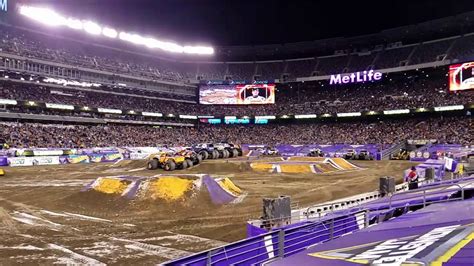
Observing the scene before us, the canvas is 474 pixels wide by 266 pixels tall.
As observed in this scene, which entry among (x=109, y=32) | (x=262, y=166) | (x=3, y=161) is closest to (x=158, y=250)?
(x=262, y=166)

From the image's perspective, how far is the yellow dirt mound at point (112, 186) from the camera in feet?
55.0

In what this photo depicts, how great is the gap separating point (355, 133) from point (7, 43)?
54.7 meters

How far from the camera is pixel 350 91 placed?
70.2 metres

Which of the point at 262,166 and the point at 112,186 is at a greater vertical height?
the point at 262,166

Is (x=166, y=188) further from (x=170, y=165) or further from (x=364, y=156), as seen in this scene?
(x=364, y=156)

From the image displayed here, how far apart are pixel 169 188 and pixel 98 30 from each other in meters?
53.7

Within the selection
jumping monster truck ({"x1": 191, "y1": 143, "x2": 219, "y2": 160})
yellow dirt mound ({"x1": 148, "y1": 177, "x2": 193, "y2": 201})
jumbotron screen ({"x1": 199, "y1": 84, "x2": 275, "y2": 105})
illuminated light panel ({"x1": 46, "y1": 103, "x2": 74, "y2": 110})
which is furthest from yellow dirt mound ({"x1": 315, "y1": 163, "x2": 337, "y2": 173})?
illuminated light panel ({"x1": 46, "y1": 103, "x2": 74, "y2": 110})

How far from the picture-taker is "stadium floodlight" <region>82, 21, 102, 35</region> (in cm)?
6028

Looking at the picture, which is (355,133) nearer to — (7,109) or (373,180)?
(373,180)

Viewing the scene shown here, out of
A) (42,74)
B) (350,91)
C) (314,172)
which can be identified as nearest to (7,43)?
(42,74)

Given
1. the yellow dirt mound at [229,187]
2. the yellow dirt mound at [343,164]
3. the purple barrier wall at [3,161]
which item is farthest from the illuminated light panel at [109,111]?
the yellow dirt mound at [229,187]

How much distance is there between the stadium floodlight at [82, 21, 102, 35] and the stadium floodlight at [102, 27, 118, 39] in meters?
0.85

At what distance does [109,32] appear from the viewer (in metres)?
64.0

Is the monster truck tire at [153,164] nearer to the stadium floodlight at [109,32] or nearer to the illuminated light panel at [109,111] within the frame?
the illuminated light panel at [109,111]
